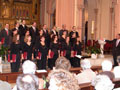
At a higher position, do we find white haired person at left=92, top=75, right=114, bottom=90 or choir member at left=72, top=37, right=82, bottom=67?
white haired person at left=92, top=75, right=114, bottom=90

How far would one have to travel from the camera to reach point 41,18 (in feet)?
67.0

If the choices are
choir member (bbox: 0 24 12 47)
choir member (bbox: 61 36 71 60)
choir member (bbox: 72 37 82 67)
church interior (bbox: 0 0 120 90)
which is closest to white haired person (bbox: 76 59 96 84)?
church interior (bbox: 0 0 120 90)

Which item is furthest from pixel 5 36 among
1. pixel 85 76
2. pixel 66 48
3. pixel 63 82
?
pixel 63 82

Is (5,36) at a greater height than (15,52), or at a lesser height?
greater

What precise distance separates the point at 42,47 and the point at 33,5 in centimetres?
1291

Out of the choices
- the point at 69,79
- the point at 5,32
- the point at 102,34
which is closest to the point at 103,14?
the point at 102,34

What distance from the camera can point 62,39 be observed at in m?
8.55

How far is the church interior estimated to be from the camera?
17.5ft

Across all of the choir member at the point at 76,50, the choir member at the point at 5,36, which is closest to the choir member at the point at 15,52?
the choir member at the point at 5,36

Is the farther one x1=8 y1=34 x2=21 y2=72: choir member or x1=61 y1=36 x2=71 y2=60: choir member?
x1=61 y1=36 x2=71 y2=60: choir member

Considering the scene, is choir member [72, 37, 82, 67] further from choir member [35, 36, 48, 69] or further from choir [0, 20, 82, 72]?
choir member [35, 36, 48, 69]

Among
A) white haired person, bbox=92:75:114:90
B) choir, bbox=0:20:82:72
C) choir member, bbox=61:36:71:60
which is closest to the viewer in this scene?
white haired person, bbox=92:75:114:90

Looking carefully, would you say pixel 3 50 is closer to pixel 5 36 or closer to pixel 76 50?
pixel 5 36

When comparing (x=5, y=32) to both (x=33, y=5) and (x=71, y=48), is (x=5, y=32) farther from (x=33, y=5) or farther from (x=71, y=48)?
(x=33, y=5)
